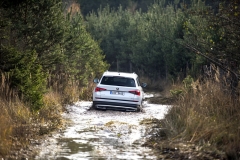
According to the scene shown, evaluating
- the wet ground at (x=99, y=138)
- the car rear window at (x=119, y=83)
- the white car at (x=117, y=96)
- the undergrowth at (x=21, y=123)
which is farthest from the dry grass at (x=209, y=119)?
the car rear window at (x=119, y=83)

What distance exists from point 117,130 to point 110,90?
17.1 ft

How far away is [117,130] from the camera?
1585cm

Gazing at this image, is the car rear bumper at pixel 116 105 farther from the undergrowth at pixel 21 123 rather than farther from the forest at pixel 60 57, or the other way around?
the forest at pixel 60 57

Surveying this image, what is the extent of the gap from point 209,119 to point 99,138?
287 cm

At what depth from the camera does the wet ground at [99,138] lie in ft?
38.6

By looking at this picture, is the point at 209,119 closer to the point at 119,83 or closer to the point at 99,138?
the point at 99,138

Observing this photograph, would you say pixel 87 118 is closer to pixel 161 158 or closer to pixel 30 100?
pixel 30 100

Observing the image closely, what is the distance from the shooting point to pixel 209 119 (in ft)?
43.3

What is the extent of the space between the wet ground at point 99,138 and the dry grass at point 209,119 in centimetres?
105

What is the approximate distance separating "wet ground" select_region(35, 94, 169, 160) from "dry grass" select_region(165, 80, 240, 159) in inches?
41.5

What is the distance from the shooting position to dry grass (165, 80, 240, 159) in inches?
470

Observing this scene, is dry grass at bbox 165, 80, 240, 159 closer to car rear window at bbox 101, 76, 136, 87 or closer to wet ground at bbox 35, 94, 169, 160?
wet ground at bbox 35, 94, 169, 160

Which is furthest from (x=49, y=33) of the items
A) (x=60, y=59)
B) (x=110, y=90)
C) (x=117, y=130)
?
(x=117, y=130)

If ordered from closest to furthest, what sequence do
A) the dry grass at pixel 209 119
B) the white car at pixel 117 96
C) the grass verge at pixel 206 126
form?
the grass verge at pixel 206 126 < the dry grass at pixel 209 119 < the white car at pixel 117 96
